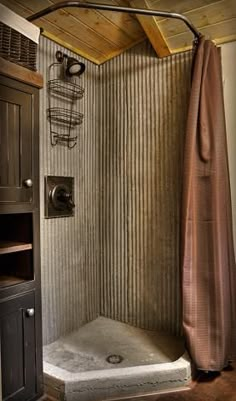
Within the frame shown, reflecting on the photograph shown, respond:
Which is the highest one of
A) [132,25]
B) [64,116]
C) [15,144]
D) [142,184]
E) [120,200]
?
[132,25]

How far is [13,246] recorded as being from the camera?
1488 mm

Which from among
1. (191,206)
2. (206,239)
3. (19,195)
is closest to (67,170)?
(19,195)

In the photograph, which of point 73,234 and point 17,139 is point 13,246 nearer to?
point 17,139

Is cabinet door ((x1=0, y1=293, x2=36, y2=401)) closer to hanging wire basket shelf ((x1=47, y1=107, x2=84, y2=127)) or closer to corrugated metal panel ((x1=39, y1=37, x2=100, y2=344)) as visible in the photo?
corrugated metal panel ((x1=39, y1=37, x2=100, y2=344))

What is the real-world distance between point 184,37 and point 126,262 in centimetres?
165

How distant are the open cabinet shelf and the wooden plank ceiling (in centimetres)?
133

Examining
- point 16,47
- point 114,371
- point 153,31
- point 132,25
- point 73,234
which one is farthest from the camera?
point 73,234

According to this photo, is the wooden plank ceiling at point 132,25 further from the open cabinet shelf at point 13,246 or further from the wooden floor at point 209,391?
the wooden floor at point 209,391

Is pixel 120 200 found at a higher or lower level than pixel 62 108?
lower

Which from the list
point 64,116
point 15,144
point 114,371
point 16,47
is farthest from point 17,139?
point 114,371

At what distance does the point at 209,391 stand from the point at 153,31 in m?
2.21

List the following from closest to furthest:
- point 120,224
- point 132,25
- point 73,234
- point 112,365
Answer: point 112,365
point 132,25
point 73,234
point 120,224

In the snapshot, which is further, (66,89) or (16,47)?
(66,89)

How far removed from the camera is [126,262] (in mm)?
2414
